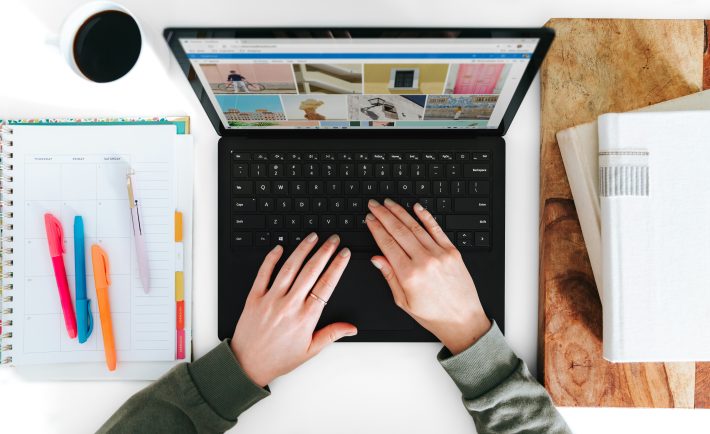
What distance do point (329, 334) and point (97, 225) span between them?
0.42m

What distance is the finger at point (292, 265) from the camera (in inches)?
26.4

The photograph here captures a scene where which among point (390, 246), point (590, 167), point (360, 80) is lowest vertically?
point (390, 246)

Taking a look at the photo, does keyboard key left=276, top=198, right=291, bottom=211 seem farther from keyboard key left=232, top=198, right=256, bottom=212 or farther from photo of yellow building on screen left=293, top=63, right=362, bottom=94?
photo of yellow building on screen left=293, top=63, right=362, bottom=94

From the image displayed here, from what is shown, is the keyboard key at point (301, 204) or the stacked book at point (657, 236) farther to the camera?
the keyboard key at point (301, 204)

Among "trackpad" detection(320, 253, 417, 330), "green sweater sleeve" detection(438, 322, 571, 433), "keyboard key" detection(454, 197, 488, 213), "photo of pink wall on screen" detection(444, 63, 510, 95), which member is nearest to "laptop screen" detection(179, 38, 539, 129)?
"photo of pink wall on screen" detection(444, 63, 510, 95)

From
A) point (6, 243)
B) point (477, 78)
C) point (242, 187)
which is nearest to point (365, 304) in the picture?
point (242, 187)

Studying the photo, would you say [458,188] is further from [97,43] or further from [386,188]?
[97,43]

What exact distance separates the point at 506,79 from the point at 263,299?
1.54 ft

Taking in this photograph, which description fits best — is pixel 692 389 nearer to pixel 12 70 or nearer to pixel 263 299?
pixel 263 299

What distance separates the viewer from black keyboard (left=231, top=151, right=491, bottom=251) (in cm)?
67

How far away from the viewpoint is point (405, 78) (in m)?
0.56

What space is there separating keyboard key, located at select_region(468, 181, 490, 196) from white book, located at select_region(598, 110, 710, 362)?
16 centimetres

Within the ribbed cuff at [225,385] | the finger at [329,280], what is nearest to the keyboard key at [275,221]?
the finger at [329,280]

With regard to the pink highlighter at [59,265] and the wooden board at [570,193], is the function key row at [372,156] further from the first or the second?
the pink highlighter at [59,265]
